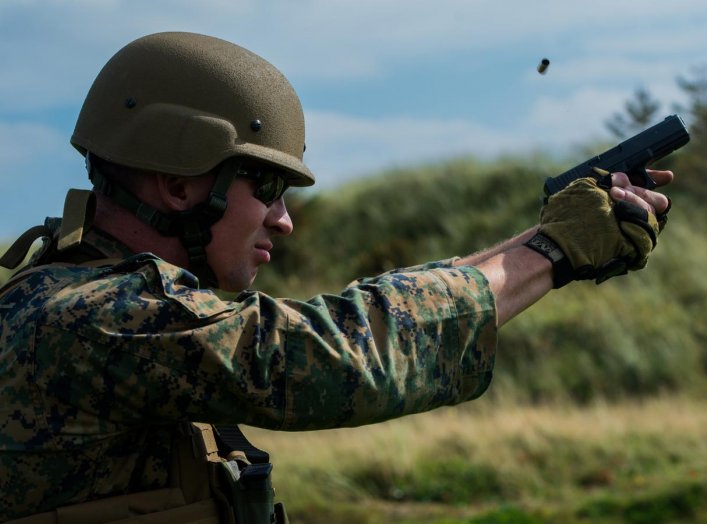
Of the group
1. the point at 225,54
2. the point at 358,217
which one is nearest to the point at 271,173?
the point at 225,54

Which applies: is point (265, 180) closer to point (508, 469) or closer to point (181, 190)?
point (181, 190)

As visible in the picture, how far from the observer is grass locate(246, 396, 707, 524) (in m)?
9.07

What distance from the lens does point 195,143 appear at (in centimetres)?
297

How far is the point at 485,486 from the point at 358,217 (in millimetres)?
12676

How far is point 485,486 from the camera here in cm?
1023

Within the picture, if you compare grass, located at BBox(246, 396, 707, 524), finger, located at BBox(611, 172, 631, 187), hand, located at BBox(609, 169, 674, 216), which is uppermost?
finger, located at BBox(611, 172, 631, 187)

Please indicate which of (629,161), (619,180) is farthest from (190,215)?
(629,161)

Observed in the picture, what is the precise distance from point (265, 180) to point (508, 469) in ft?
25.4

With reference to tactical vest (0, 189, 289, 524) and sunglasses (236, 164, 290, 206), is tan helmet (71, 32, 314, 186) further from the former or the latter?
tactical vest (0, 189, 289, 524)

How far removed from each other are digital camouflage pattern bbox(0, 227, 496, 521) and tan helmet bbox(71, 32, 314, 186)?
466 mm

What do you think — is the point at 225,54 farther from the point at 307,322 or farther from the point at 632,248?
the point at 632,248

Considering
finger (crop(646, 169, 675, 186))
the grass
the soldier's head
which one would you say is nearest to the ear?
the soldier's head

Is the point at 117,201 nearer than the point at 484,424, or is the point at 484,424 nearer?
the point at 117,201

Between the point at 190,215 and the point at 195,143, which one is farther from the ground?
the point at 195,143
